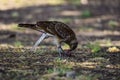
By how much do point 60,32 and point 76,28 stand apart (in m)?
9.88

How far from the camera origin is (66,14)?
22.9m

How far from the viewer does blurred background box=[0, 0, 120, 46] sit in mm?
17750

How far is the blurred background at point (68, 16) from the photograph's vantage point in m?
17.8

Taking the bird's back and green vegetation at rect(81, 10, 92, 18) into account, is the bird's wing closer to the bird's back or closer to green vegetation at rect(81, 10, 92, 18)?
the bird's back

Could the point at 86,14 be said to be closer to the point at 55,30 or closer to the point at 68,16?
the point at 68,16

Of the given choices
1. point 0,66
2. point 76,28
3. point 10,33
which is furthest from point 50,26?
point 76,28

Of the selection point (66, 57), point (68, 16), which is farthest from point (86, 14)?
point (66, 57)

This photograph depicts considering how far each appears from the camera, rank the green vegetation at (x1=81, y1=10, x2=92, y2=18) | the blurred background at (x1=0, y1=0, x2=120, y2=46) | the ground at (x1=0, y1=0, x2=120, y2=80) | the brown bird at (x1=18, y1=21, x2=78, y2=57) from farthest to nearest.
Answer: the green vegetation at (x1=81, y1=10, x2=92, y2=18), the blurred background at (x1=0, y1=0, x2=120, y2=46), the brown bird at (x1=18, y1=21, x2=78, y2=57), the ground at (x1=0, y1=0, x2=120, y2=80)

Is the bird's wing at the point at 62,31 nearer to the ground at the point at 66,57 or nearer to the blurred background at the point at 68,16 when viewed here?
the ground at the point at 66,57

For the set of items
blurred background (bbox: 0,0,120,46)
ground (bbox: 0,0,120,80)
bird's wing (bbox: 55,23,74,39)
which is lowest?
blurred background (bbox: 0,0,120,46)

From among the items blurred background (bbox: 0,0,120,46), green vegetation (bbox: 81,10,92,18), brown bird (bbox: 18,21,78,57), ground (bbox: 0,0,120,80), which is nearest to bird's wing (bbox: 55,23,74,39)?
brown bird (bbox: 18,21,78,57)

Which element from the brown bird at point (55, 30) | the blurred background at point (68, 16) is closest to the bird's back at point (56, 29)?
the brown bird at point (55, 30)

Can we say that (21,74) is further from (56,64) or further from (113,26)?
(113,26)

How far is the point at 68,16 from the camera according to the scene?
73.8ft
